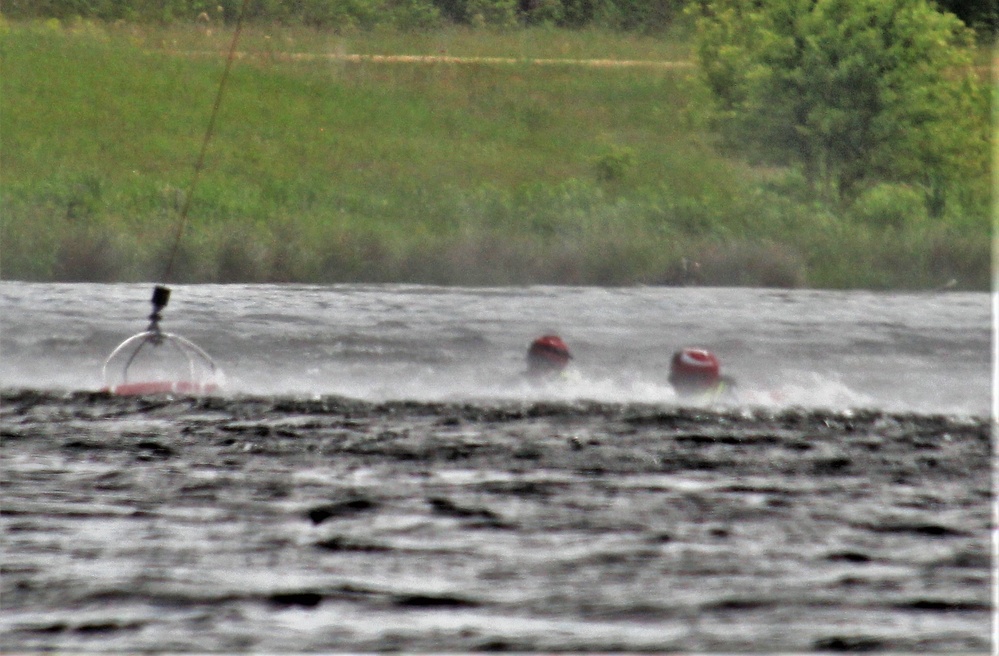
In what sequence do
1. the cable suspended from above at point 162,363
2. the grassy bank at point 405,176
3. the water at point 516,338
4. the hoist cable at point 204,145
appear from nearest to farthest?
the cable suspended from above at point 162,363, the hoist cable at point 204,145, the water at point 516,338, the grassy bank at point 405,176

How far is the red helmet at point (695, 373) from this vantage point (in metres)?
13.9

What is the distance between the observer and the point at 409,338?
20109 millimetres

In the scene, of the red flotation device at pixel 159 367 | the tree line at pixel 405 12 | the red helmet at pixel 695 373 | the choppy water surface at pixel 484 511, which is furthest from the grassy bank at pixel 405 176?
the red helmet at pixel 695 373

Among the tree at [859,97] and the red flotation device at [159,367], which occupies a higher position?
the tree at [859,97]

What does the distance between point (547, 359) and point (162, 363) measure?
6.78 meters

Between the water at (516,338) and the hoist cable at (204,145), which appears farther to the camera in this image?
the water at (516,338)

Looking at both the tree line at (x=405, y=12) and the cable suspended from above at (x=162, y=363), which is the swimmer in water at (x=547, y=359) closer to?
the cable suspended from above at (x=162, y=363)

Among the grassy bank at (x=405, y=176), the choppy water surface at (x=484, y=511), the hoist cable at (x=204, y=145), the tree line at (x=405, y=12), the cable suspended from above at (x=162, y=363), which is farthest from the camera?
the tree line at (x=405, y=12)

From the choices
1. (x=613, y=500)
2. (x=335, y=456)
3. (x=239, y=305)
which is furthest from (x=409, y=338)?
(x=613, y=500)

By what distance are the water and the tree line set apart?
11.9m

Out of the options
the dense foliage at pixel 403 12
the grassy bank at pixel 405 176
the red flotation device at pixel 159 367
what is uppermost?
the dense foliage at pixel 403 12

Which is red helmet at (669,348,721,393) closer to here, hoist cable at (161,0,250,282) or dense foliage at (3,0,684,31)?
hoist cable at (161,0,250,282)

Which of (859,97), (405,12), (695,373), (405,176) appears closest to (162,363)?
(695,373)

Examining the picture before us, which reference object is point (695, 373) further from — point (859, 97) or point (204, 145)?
point (859, 97)
